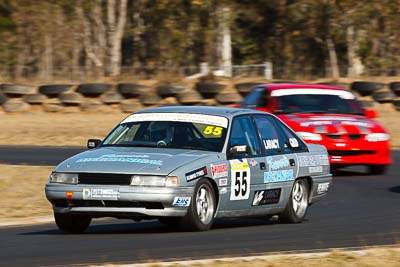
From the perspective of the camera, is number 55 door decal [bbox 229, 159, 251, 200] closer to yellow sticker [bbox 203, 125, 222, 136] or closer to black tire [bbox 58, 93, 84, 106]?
yellow sticker [bbox 203, 125, 222, 136]

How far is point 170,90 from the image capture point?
2945 centimetres

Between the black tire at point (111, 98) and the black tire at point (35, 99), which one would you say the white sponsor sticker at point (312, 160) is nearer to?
the black tire at point (111, 98)

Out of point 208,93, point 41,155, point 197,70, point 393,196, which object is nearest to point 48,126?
point 208,93

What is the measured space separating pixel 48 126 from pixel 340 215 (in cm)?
1669

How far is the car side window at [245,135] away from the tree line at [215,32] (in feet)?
92.5

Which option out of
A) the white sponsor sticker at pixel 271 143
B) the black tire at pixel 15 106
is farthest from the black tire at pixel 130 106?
the white sponsor sticker at pixel 271 143

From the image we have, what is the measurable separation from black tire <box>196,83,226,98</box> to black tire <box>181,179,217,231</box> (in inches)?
762

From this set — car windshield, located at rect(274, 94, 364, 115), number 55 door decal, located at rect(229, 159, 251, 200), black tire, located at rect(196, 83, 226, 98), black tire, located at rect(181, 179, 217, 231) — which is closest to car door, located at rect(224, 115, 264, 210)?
number 55 door decal, located at rect(229, 159, 251, 200)

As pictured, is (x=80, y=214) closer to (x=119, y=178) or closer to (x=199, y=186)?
(x=119, y=178)

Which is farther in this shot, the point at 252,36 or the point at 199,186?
the point at 252,36

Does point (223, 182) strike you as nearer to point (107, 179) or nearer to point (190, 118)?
point (190, 118)

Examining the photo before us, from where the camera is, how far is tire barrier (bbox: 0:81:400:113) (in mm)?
29031

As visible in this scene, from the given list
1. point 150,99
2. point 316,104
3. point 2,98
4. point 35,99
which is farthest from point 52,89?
point 316,104

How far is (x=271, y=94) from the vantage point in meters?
17.3
